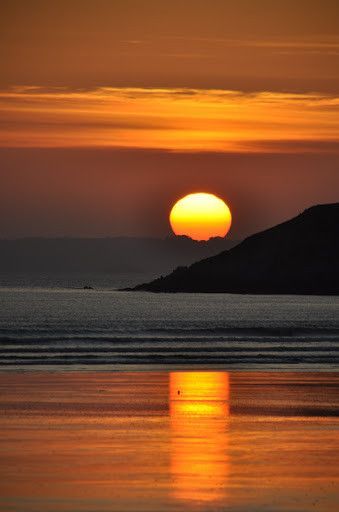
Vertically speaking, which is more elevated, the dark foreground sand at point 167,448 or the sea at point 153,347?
the sea at point 153,347

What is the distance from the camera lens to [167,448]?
80.0 feet

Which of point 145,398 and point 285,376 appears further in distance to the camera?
point 285,376

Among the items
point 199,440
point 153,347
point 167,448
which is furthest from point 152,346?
point 167,448

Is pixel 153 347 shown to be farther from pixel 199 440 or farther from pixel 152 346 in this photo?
pixel 199 440

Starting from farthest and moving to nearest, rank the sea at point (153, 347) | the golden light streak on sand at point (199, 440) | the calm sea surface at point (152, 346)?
1. the calm sea surface at point (152, 346)
2. the sea at point (153, 347)
3. the golden light streak on sand at point (199, 440)

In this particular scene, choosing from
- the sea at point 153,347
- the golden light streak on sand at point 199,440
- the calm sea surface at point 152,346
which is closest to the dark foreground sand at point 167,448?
the golden light streak on sand at point 199,440

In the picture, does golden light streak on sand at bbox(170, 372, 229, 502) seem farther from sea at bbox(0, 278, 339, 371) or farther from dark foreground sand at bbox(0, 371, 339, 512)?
sea at bbox(0, 278, 339, 371)

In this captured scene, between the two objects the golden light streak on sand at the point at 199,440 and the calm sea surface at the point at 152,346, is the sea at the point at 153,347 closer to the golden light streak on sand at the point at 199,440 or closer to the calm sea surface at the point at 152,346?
the calm sea surface at the point at 152,346

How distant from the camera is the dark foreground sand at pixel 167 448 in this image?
64.3 ft

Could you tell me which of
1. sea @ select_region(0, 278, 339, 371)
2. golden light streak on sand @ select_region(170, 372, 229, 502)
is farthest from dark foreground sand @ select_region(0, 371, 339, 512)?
sea @ select_region(0, 278, 339, 371)

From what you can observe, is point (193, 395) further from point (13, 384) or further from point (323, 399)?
point (13, 384)

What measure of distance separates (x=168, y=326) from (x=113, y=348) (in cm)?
3824

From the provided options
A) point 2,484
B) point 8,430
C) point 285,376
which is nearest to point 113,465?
point 2,484

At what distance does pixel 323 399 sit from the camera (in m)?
35.5
